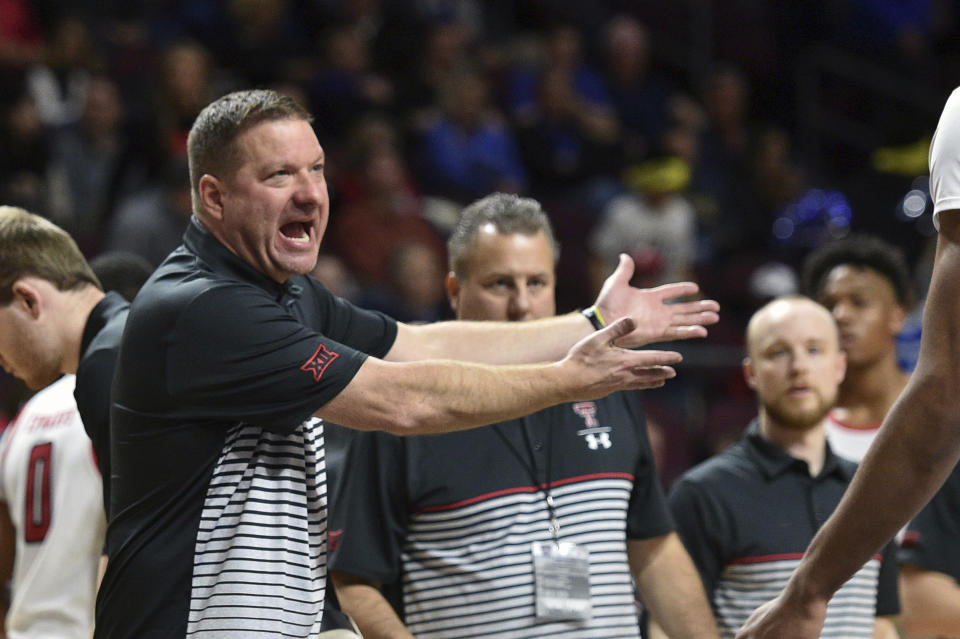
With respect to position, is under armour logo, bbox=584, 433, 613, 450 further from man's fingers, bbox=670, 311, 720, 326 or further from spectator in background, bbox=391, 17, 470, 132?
spectator in background, bbox=391, 17, 470, 132

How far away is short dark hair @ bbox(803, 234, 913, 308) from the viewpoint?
5438mm

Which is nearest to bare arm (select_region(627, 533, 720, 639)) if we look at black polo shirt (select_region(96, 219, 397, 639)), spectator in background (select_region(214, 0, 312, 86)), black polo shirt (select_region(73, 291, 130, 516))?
black polo shirt (select_region(96, 219, 397, 639))

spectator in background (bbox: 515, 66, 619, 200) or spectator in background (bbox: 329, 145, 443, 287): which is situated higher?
spectator in background (bbox: 515, 66, 619, 200)

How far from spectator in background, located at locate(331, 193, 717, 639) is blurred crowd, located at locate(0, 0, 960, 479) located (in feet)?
11.6

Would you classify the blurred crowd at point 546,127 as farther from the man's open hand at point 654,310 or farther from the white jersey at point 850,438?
the man's open hand at point 654,310

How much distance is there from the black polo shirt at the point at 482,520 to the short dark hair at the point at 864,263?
2.21 m

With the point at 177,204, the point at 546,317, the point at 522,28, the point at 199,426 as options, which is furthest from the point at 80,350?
the point at 522,28

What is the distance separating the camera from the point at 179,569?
283 cm

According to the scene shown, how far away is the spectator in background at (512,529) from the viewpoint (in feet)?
11.4

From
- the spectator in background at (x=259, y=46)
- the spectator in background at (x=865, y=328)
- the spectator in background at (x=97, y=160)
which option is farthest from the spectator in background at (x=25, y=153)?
the spectator in background at (x=865, y=328)

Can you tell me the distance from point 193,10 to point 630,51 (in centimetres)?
383

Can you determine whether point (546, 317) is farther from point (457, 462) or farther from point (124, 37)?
point (124, 37)

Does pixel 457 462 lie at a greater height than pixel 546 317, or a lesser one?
lesser

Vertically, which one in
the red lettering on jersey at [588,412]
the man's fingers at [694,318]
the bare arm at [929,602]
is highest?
the man's fingers at [694,318]
